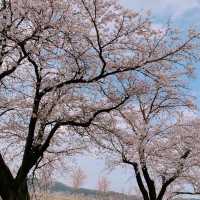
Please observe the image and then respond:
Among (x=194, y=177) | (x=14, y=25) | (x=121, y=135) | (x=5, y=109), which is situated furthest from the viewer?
(x=194, y=177)

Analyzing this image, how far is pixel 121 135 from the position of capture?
1642cm

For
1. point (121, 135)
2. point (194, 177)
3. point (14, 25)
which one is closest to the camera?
point (14, 25)

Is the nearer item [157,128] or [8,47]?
[8,47]

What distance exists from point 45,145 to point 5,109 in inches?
96.8

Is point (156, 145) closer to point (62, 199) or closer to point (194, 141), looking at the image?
point (194, 141)

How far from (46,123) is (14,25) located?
114 inches

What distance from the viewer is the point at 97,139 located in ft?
56.0

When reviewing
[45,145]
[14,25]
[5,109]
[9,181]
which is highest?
[14,25]

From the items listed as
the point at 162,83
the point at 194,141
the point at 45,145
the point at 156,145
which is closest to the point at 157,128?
the point at 156,145

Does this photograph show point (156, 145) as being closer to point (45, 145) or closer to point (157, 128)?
point (157, 128)

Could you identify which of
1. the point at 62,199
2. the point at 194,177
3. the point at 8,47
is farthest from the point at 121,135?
the point at 62,199

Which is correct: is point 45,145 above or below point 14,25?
below

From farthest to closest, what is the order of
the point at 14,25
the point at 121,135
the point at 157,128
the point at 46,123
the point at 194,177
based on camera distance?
1. the point at 194,177
2. the point at 157,128
3. the point at 121,135
4. the point at 46,123
5. the point at 14,25

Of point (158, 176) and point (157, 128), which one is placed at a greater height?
point (157, 128)
